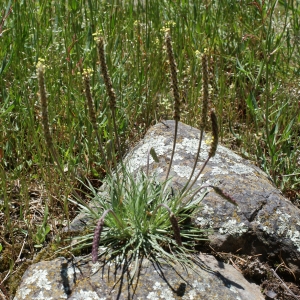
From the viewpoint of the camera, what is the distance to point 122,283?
2.02m

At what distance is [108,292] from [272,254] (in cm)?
91

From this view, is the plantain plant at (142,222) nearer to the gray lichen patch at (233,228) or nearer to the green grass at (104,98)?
the gray lichen patch at (233,228)

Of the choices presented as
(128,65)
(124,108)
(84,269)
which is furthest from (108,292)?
(128,65)

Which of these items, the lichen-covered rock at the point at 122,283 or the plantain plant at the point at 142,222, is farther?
the plantain plant at the point at 142,222

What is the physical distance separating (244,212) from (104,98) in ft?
4.16

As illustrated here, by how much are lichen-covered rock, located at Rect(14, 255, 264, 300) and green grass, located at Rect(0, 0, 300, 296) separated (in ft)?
1.28

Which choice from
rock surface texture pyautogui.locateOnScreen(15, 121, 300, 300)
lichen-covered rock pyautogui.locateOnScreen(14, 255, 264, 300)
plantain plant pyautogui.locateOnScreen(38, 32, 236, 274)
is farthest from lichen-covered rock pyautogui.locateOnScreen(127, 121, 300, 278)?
lichen-covered rock pyautogui.locateOnScreen(14, 255, 264, 300)

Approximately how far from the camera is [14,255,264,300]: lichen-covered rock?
197 centimetres

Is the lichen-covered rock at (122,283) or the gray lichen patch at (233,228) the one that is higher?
the gray lichen patch at (233,228)

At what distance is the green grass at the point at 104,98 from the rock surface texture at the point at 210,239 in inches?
12.6

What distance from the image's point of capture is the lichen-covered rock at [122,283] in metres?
1.97

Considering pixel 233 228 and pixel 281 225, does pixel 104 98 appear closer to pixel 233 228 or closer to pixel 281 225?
pixel 233 228

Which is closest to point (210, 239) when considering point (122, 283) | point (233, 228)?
point (233, 228)

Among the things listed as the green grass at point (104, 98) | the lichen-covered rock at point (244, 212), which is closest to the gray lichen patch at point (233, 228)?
the lichen-covered rock at point (244, 212)
